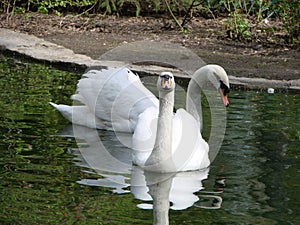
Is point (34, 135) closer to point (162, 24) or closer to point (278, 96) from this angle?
point (278, 96)

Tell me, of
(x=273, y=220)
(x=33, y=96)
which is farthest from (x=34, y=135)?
(x=273, y=220)

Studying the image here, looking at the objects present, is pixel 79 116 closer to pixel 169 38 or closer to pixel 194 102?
pixel 194 102

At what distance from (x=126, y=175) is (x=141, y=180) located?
18 centimetres

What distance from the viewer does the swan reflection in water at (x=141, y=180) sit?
18.4ft

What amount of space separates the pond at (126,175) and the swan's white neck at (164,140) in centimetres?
15

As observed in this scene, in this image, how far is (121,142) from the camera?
770 cm

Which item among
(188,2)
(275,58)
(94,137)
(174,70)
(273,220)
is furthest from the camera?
(188,2)

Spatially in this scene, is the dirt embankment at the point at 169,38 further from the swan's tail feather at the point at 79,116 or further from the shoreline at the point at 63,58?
the swan's tail feather at the point at 79,116

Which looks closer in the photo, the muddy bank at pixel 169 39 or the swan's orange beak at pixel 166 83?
the swan's orange beak at pixel 166 83

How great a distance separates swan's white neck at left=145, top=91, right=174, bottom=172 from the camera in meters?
6.38

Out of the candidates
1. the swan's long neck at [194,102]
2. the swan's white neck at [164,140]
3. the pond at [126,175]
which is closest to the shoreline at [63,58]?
the pond at [126,175]

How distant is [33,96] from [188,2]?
27.0ft

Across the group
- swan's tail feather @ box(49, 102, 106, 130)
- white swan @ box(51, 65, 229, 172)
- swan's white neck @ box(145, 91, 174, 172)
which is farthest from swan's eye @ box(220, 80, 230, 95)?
swan's tail feather @ box(49, 102, 106, 130)

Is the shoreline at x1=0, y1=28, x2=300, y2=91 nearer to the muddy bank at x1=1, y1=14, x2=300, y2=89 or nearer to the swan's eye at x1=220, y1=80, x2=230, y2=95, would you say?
the muddy bank at x1=1, y1=14, x2=300, y2=89
